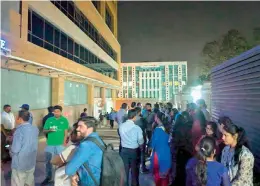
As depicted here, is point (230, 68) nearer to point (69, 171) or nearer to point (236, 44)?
point (69, 171)

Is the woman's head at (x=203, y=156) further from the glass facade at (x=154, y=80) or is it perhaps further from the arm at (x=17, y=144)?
the glass facade at (x=154, y=80)

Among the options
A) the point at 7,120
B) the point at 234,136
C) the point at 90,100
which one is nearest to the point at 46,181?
the point at 7,120

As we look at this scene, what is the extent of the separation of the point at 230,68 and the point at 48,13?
10.3m

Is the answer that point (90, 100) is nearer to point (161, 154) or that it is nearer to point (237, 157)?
point (161, 154)

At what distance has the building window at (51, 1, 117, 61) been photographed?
17.9 m

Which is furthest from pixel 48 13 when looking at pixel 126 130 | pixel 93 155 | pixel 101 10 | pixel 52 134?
pixel 101 10

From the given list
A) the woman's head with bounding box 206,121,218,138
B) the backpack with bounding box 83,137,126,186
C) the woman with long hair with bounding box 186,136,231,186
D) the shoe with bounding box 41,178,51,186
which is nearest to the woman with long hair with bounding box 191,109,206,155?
the woman's head with bounding box 206,121,218,138

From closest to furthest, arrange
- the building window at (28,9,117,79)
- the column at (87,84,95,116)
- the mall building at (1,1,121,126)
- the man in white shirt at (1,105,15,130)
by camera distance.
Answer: the man in white shirt at (1,105,15,130) < the mall building at (1,1,121,126) < the building window at (28,9,117,79) < the column at (87,84,95,116)

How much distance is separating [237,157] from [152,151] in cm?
205

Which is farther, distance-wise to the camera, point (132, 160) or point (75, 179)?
point (132, 160)

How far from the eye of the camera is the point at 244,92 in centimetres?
654

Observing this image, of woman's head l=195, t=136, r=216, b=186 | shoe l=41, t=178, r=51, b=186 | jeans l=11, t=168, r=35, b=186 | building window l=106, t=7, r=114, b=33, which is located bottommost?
shoe l=41, t=178, r=51, b=186

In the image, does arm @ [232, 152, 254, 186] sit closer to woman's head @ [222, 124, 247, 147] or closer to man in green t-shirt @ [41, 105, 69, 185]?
woman's head @ [222, 124, 247, 147]

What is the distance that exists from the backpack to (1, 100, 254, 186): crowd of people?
0.06 feet
